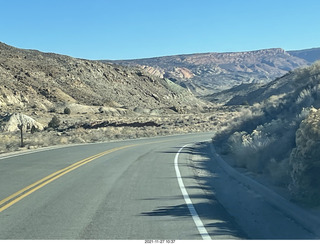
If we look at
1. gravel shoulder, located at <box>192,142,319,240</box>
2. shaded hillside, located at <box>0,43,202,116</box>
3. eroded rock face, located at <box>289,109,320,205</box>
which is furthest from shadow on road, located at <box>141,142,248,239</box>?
shaded hillside, located at <box>0,43,202,116</box>

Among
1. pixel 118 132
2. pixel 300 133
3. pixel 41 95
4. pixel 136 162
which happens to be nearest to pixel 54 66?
pixel 41 95

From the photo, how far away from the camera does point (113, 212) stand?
8.58 meters

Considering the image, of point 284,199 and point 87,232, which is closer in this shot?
point 87,232

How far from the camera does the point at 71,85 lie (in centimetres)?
8462

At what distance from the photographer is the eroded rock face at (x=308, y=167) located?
27.8 ft

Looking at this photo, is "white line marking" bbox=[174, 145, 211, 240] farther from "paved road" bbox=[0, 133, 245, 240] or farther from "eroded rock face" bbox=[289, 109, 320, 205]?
"eroded rock face" bbox=[289, 109, 320, 205]

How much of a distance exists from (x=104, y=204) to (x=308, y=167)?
4.40m

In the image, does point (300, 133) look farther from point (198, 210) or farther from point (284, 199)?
point (198, 210)

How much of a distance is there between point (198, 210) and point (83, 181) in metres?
4.88

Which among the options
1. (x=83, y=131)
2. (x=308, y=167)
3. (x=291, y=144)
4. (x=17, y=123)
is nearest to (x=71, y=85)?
(x=17, y=123)

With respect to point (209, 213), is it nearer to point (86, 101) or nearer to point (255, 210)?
point (255, 210)

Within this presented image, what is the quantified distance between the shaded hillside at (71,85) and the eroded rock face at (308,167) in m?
57.3

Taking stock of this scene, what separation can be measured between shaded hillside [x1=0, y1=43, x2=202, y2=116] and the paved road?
50766 millimetres

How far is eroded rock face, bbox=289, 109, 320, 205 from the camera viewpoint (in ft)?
27.8
